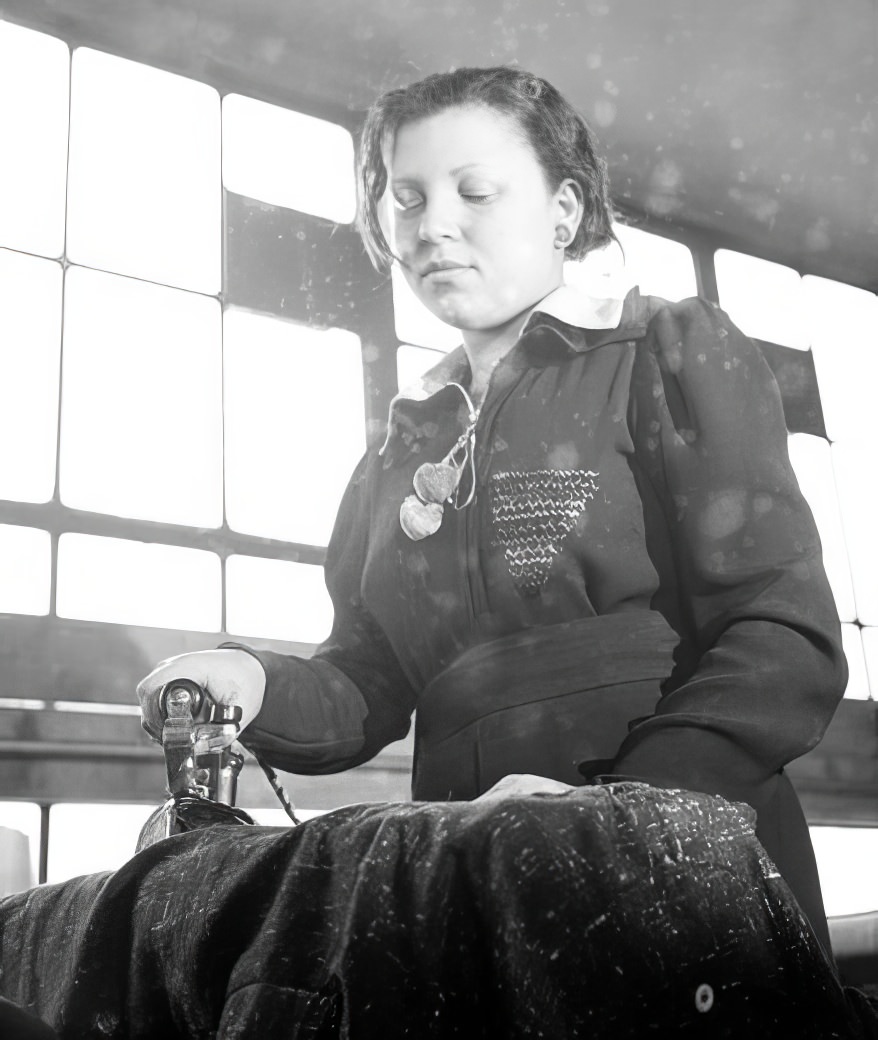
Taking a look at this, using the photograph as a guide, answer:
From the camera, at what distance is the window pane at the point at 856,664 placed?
1.75m

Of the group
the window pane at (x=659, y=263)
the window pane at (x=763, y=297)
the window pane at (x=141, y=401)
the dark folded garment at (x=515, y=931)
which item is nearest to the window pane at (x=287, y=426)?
the window pane at (x=141, y=401)

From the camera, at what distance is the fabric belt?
0.62 m

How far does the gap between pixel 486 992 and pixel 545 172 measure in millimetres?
533

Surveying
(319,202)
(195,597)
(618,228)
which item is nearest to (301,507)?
(195,597)

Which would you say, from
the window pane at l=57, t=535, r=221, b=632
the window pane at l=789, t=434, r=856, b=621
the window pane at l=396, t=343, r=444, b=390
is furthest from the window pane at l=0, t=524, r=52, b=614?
the window pane at l=789, t=434, r=856, b=621

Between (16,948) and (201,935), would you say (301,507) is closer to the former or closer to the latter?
(16,948)

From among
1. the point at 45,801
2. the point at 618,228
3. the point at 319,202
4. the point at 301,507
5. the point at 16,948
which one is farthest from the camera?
the point at 618,228

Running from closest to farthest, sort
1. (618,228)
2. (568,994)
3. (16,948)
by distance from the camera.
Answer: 1. (568,994)
2. (16,948)
3. (618,228)

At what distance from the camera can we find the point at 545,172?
0.77 meters

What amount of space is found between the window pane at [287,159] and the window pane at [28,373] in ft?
0.89

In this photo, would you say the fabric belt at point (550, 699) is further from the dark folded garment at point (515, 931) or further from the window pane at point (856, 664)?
the window pane at point (856, 664)

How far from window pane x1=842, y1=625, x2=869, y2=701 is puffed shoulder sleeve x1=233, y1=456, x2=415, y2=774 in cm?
115

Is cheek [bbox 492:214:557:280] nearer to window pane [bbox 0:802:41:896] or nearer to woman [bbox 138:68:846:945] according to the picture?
woman [bbox 138:68:846:945]

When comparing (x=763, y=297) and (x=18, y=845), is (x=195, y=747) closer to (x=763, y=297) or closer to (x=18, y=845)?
(x=18, y=845)
